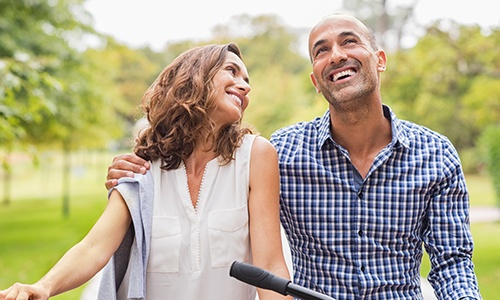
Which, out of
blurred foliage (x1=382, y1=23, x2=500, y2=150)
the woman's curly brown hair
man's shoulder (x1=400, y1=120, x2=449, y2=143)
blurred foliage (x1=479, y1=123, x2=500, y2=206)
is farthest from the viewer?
blurred foliage (x1=382, y1=23, x2=500, y2=150)

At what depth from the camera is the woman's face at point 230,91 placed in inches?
90.5

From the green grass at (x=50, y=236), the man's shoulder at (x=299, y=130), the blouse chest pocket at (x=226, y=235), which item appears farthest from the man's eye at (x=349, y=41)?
the green grass at (x=50, y=236)

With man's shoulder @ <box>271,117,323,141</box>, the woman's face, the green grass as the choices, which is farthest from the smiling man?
the green grass

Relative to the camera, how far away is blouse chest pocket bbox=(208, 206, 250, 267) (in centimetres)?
219

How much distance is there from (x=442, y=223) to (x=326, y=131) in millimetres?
612

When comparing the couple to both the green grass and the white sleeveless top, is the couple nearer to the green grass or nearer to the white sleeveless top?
the white sleeveless top

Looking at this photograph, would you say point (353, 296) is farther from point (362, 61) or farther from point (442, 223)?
point (362, 61)

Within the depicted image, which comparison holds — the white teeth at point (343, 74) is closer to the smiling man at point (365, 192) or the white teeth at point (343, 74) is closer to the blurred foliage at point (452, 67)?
the smiling man at point (365, 192)

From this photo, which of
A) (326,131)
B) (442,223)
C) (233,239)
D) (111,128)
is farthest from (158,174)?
(111,128)

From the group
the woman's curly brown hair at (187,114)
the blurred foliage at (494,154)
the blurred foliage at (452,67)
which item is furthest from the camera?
the blurred foliage at (452,67)

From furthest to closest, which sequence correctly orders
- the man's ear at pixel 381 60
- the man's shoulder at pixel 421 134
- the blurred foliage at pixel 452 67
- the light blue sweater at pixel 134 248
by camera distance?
the blurred foliage at pixel 452 67, the man's ear at pixel 381 60, the man's shoulder at pixel 421 134, the light blue sweater at pixel 134 248

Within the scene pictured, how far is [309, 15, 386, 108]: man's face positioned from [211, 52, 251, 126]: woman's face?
443 mm

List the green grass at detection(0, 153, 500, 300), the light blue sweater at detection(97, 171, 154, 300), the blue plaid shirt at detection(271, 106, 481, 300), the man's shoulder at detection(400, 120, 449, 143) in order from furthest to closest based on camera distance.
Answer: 1. the green grass at detection(0, 153, 500, 300)
2. the man's shoulder at detection(400, 120, 449, 143)
3. the blue plaid shirt at detection(271, 106, 481, 300)
4. the light blue sweater at detection(97, 171, 154, 300)

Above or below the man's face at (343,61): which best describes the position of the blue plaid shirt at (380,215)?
below
